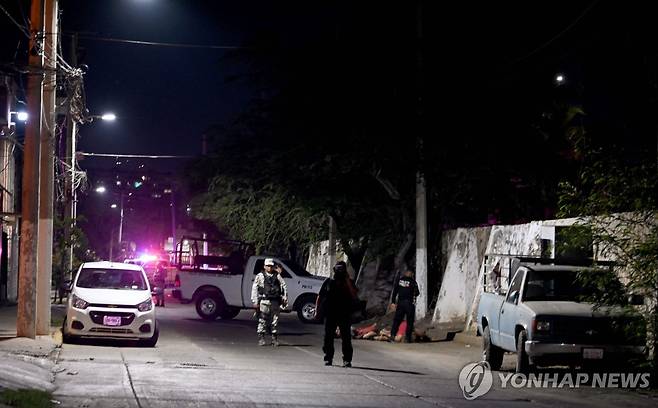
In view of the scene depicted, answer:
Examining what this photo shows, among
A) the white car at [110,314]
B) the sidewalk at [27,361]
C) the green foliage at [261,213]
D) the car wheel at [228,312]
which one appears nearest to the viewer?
the sidewalk at [27,361]

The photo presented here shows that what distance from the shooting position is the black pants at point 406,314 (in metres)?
23.4

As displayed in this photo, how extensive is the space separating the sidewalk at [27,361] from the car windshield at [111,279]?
137 cm

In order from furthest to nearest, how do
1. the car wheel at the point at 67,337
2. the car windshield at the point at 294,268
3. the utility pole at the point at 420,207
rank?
1. the car windshield at the point at 294,268
2. the utility pole at the point at 420,207
3. the car wheel at the point at 67,337

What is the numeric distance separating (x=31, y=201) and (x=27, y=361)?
4.61m

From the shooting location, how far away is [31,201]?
63.3 feet

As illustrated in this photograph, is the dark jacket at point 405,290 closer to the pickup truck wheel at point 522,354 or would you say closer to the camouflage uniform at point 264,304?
the camouflage uniform at point 264,304

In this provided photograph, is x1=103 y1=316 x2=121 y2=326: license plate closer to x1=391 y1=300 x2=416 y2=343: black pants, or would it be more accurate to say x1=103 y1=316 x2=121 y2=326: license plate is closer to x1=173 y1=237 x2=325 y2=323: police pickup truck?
x1=391 y1=300 x2=416 y2=343: black pants

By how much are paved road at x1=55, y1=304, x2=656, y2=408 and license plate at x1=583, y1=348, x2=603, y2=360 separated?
60 cm

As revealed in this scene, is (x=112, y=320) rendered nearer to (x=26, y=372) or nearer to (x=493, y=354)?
(x=26, y=372)

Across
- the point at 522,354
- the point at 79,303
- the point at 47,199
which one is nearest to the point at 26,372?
the point at 79,303

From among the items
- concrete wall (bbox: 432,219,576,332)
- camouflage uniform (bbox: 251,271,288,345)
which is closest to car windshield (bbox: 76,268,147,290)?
camouflage uniform (bbox: 251,271,288,345)

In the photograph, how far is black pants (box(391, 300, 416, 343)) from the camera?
2339cm

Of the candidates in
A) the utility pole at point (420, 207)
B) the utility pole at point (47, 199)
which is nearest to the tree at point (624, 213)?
the utility pole at point (47, 199)

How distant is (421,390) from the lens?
46.6ft
